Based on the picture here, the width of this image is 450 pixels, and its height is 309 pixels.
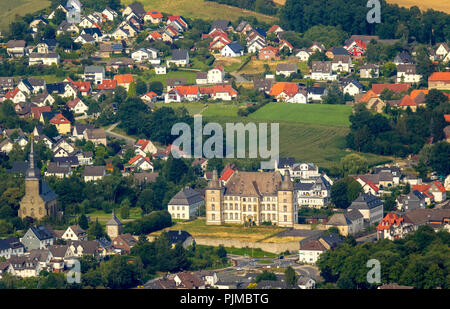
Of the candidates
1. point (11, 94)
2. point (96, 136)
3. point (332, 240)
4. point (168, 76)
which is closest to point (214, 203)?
point (332, 240)

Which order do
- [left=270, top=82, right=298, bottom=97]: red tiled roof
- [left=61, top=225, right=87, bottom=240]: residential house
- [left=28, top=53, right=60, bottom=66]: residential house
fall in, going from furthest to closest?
[left=28, top=53, right=60, bottom=66]: residential house < [left=270, top=82, right=298, bottom=97]: red tiled roof < [left=61, top=225, right=87, bottom=240]: residential house

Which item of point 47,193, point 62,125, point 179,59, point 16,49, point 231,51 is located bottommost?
point 47,193

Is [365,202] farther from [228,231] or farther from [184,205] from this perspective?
[184,205]

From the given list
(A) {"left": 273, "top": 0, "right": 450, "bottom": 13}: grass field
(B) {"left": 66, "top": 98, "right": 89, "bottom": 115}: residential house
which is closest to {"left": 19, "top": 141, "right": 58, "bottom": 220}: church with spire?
(B) {"left": 66, "top": 98, "right": 89, "bottom": 115}: residential house

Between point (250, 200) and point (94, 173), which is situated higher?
point (94, 173)

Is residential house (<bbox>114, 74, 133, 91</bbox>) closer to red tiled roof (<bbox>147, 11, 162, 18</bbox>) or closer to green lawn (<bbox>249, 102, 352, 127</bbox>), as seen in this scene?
green lawn (<bbox>249, 102, 352, 127</bbox>)
